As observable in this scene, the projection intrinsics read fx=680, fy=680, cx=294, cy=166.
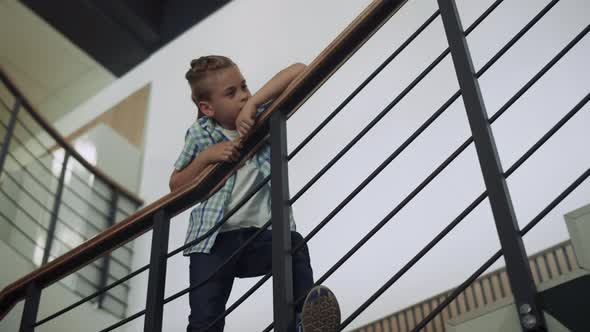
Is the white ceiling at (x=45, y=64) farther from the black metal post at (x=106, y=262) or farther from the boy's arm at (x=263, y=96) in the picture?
the boy's arm at (x=263, y=96)

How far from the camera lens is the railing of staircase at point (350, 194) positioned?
1.00m

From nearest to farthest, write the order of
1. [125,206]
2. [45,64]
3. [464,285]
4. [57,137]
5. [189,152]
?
1. [464,285]
2. [189,152]
3. [57,137]
4. [125,206]
5. [45,64]

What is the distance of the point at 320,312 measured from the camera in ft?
3.65

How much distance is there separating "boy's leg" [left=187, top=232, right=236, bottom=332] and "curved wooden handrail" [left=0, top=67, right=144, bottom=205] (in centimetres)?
187

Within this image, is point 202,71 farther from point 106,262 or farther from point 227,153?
point 106,262

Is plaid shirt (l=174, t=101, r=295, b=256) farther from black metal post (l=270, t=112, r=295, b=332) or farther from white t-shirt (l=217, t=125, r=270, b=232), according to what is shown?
black metal post (l=270, t=112, r=295, b=332)

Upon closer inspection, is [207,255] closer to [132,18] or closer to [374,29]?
[374,29]

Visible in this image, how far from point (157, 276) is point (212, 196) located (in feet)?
0.76

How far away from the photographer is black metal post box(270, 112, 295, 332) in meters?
1.23

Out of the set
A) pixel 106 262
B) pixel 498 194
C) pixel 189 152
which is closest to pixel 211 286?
pixel 189 152

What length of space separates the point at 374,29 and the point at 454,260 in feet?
5.59

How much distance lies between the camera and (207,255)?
5.11ft

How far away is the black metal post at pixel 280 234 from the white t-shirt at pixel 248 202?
22cm

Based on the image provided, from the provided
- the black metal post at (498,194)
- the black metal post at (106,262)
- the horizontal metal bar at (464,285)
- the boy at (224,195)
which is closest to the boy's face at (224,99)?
the boy at (224,195)
